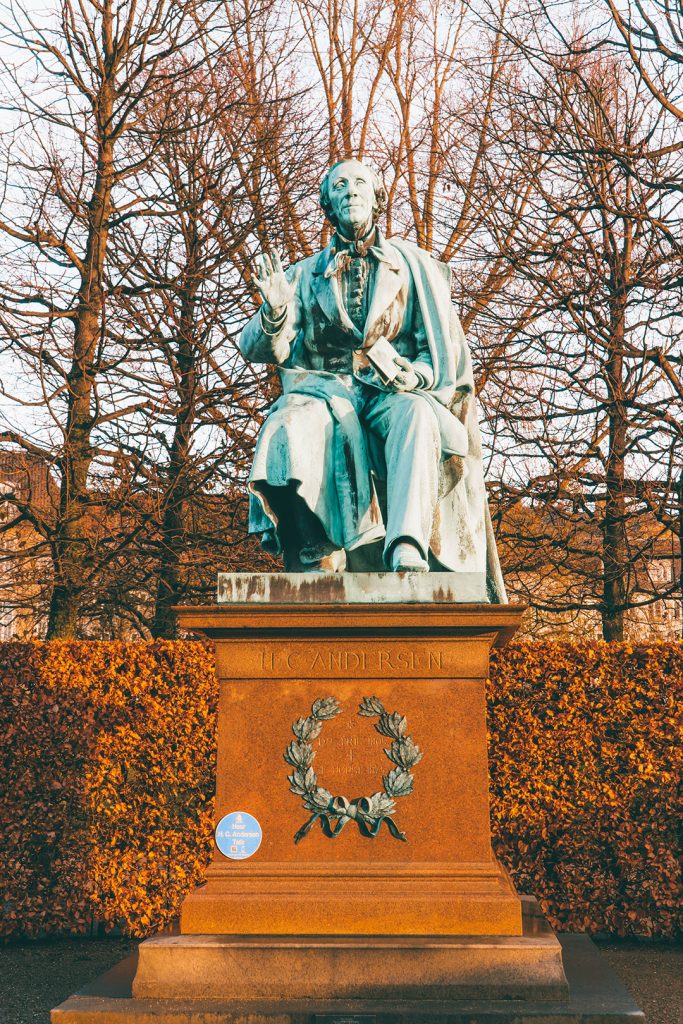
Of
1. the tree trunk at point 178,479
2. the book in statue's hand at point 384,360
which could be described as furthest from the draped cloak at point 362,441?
the tree trunk at point 178,479

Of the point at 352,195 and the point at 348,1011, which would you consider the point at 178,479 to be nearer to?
the point at 352,195

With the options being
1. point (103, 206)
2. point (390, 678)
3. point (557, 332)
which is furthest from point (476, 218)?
point (390, 678)

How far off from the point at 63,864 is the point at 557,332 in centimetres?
642

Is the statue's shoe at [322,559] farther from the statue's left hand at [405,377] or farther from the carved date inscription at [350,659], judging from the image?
the statue's left hand at [405,377]

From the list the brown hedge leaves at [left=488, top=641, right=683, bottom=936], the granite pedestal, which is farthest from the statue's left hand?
the brown hedge leaves at [left=488, top=641, right=683, bottom=936]

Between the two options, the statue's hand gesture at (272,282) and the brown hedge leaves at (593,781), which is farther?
the brown hedge leaves at (593,781)

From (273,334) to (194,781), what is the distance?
3648 mm

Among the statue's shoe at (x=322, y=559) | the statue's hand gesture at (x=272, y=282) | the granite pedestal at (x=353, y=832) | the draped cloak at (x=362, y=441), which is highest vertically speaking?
the statue's hand gesture at (x=272, y=282)

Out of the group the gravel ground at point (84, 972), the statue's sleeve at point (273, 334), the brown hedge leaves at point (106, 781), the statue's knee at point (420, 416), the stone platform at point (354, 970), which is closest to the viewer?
the stone platform at point (354, 970)

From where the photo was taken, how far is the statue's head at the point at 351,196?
509cm

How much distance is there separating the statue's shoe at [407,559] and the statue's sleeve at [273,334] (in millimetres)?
1098

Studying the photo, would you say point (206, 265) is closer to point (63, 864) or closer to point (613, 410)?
point (613, 410)

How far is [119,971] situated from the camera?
434 centimetres

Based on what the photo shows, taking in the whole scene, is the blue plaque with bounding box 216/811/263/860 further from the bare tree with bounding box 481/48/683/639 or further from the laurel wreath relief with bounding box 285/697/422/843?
the bare tree with bounding box 481/48/683/639
